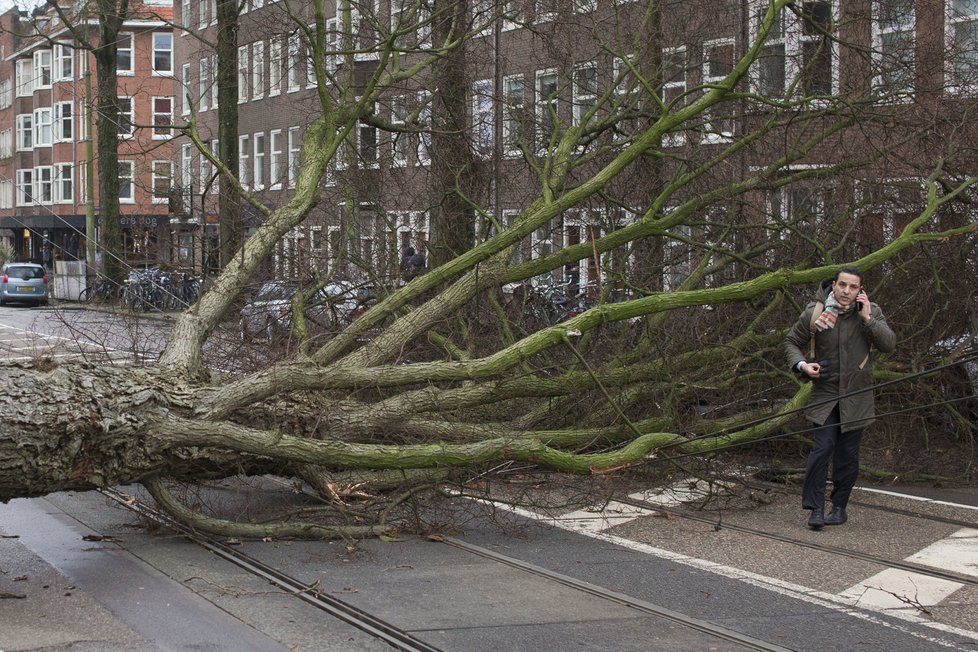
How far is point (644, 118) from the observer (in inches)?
531

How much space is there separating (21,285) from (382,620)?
4483cm

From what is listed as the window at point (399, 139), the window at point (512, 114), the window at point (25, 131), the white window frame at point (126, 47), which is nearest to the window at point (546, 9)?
the window at point (512, 114)

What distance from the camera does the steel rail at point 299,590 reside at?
19.2 feet

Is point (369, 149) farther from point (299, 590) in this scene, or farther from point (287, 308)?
point (299, 590)

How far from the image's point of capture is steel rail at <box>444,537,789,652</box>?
19.1 ft

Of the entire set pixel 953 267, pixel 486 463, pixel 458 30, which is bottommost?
pixel 486 463

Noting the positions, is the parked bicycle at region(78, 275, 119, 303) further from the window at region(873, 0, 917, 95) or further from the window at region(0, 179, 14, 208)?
the window at region(0, 179, 14, 208)

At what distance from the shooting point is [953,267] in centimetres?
1111

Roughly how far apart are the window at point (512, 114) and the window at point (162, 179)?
443cm

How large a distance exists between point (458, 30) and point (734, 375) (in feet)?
20.0

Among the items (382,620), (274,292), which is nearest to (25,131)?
(274,292)

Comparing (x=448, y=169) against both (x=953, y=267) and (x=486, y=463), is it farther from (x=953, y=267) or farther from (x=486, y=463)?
(x=486, y=463)

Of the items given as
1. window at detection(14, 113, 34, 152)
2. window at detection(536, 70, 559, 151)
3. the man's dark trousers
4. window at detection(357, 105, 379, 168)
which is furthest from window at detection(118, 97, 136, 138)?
window at detection(14, 113, 34, 152)

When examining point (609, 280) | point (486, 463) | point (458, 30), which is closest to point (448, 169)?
point (458, 30)
